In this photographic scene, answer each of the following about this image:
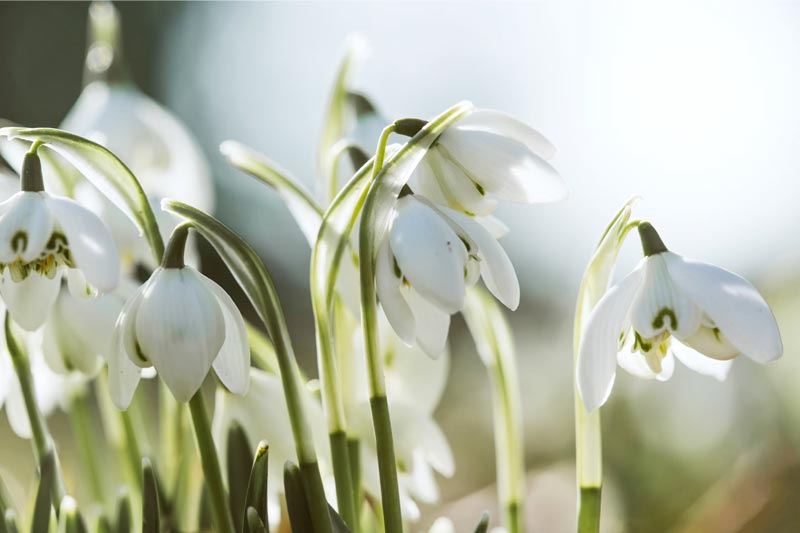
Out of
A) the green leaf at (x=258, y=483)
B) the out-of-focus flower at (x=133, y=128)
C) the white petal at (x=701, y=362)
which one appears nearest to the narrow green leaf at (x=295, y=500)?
the green leaf at (x=258, y=483)

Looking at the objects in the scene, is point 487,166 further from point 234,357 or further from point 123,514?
point 123,514

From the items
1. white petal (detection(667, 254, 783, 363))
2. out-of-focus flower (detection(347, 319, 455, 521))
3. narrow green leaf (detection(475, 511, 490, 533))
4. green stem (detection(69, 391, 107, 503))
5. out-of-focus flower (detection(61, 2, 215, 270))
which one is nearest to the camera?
white petal (detection(667, 254, 783, 363))

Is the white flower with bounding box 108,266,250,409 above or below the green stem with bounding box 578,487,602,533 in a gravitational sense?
above

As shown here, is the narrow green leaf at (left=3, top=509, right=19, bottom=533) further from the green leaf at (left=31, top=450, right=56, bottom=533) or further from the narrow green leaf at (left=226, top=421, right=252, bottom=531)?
the narrow green leaf at (left=226, top=421, right=252, bottom=531)

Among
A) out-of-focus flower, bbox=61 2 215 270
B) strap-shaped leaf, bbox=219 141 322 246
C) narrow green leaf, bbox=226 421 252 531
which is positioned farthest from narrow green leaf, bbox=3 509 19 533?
out-of-focus flower, bbox=61 2 215 270

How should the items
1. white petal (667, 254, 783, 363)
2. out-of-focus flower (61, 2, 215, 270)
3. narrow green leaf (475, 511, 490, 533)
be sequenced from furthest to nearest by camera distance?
out-of-focus flower (61, 2, 215, 270) < narrow green leaf (475, 511, 490, 533) < white petal (667, 254, 783, 363)
